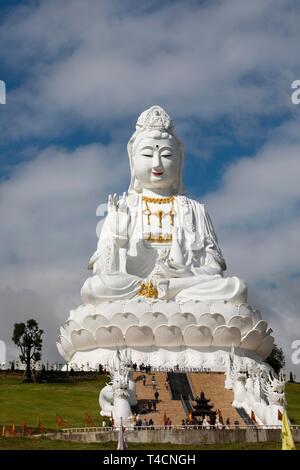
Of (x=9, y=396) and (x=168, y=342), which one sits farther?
(x=168, y=342)

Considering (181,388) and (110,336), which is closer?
(181,388)

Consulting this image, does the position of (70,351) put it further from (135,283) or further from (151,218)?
(151,218)

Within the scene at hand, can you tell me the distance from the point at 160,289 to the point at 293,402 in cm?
662

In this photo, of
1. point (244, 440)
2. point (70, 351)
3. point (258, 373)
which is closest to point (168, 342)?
point (70, 351)

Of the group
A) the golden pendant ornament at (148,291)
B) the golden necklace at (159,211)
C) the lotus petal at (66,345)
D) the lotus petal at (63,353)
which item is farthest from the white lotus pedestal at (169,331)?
the golden necklace at (159,211)

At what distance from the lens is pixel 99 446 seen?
1605 cm

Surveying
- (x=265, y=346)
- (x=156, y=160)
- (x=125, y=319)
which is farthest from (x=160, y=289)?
(x=156, y=160)

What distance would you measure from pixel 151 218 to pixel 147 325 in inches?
228

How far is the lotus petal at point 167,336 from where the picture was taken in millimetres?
30297

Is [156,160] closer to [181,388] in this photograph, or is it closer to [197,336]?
[197,336]

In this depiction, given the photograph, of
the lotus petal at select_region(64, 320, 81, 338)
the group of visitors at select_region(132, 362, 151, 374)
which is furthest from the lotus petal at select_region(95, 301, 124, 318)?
the group of visitors at select_region(132, 362, 151, 374)

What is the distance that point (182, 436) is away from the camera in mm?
17375

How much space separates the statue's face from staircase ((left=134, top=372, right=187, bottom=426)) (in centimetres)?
1042

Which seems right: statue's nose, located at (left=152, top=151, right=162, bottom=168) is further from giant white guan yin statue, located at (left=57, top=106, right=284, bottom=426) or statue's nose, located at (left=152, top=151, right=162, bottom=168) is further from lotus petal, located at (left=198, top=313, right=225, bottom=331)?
lotus petal, located at (left=198, top=313, right=225, bottom=331)
